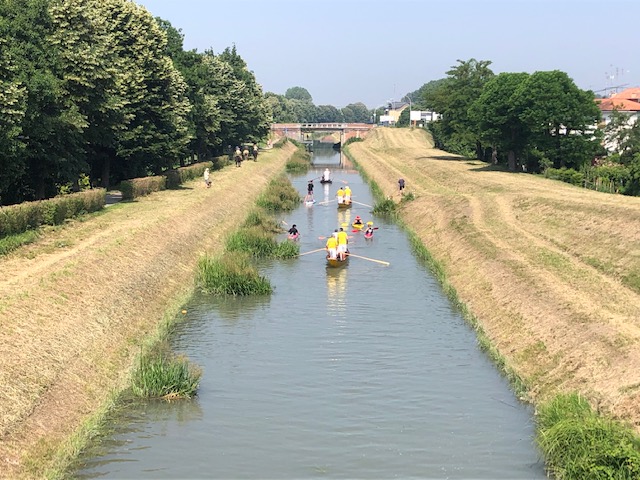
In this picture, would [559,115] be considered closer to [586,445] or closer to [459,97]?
[459,97]

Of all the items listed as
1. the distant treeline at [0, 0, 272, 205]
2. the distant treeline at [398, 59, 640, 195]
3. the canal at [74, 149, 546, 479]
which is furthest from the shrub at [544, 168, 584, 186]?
the canal at [74, 149, 546, 479]

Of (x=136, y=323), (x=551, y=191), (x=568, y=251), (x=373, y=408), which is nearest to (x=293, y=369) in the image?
(x=373, y=408)

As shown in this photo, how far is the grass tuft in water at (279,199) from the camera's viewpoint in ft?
235

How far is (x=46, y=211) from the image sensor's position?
40562 millimetres

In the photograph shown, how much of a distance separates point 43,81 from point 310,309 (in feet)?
60.3

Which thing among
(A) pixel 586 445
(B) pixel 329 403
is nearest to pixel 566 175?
(B) pixel 329 403

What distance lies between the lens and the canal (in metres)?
18.6

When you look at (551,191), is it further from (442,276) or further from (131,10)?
(131,10)

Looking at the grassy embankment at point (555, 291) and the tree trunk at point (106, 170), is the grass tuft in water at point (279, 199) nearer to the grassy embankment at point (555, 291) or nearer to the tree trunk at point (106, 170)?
the grassy embankment at point (555, 291)

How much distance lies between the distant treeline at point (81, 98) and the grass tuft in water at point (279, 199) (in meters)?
9.11

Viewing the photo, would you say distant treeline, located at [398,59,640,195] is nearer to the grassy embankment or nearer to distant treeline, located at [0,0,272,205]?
the grassy embankment

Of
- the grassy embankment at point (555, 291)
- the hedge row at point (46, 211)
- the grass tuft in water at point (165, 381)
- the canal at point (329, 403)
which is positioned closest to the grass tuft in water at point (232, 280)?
the canal at point (329, 403)

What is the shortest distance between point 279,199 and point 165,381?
2015 inches

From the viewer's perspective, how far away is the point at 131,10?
62000 mm
